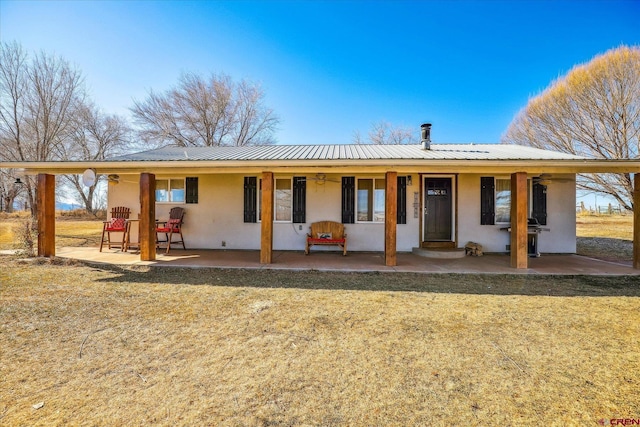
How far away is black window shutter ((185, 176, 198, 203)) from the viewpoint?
26.7 ft

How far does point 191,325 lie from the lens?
3115mm

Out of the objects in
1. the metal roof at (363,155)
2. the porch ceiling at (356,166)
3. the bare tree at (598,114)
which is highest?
the bare tree at (598,114)

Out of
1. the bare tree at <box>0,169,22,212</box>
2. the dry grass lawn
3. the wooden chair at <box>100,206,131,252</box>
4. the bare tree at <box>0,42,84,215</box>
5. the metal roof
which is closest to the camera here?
the dry grass lawn

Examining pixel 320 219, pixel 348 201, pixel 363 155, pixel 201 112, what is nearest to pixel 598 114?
pixel 363 155

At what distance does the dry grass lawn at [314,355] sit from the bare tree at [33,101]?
55.1 ft

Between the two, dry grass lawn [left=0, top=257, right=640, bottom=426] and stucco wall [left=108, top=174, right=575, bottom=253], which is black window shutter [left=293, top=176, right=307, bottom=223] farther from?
dry grass lawn [left=0, top=257, right=640, bottom=426]

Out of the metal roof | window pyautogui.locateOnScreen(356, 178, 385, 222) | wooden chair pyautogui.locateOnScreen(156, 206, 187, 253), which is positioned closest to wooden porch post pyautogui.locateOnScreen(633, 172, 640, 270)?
the metal roof

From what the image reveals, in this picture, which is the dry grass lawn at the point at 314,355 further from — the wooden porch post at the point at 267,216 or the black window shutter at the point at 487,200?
the black window shutter at the point at 487,200

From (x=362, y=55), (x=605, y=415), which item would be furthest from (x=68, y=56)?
(x=605, y=415)

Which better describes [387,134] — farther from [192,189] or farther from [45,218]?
[45,218]

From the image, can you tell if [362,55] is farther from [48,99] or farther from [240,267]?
[48,99]

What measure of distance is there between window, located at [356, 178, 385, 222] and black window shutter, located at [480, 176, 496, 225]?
2710mm

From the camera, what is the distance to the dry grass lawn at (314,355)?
1813mm

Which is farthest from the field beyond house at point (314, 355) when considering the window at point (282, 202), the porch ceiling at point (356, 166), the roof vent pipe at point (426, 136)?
the roof vent pipe at point (426, 136)
